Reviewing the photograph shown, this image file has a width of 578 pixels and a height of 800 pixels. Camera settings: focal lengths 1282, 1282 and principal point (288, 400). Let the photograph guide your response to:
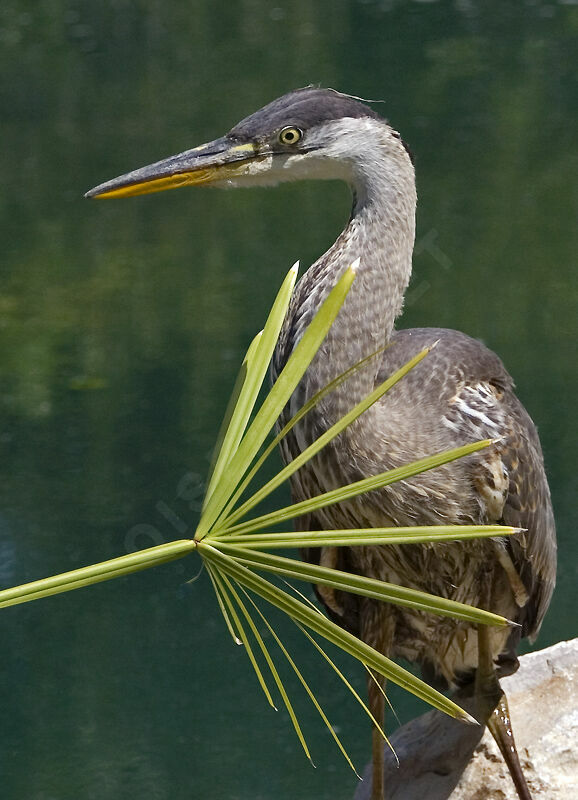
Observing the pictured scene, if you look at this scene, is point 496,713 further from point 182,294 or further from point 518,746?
point 182,294

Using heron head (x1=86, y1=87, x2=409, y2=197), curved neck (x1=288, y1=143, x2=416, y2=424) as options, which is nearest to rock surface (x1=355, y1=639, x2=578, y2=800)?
curved neck (x1=288, y1=143, x2=416, y2=424)

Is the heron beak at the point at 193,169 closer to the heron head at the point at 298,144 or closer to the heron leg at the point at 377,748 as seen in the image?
the heron head at the point at 298,144

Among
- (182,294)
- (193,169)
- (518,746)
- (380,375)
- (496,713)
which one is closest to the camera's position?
(193,169)

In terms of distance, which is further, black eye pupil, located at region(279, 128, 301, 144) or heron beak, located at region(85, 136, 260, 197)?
black eye pupil, located at region(279, 128, 301, 144)

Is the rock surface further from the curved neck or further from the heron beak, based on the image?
the heron beak

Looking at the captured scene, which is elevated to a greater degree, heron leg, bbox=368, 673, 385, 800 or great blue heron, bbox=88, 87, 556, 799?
great blue heron, bbox=88, 87, 556, 799

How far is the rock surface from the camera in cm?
229

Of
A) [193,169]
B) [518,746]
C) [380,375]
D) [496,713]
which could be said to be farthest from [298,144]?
[518,746]

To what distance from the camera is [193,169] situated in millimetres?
1775

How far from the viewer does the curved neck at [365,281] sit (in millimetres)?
1786

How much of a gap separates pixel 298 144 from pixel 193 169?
16cm

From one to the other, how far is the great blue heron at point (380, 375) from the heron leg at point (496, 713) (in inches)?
6.7

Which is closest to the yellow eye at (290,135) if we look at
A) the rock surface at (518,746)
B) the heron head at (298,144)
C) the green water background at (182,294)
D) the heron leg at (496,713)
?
the heron head at (298,144)

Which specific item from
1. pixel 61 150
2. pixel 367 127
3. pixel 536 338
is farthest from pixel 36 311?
pixel 367 127
